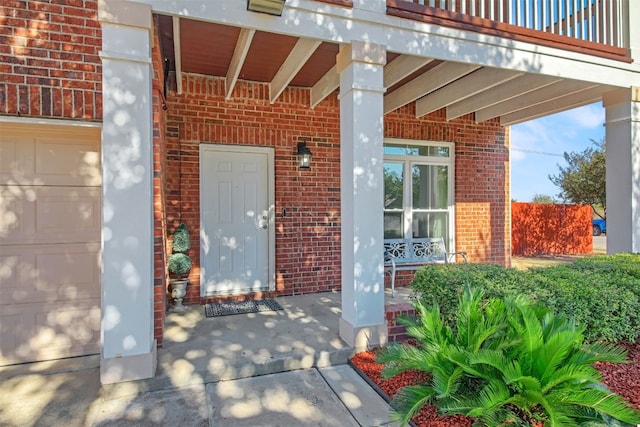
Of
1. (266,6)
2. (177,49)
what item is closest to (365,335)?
(266,6)

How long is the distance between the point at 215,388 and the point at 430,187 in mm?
4640

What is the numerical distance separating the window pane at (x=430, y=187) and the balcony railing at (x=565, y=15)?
2391 mm

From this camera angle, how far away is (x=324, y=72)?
4660 mm

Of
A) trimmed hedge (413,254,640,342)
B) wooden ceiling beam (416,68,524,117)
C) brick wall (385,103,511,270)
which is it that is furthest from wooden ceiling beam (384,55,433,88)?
trimmed hedge (413,254,640,342)

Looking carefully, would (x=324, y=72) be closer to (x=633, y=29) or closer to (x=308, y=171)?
(x=308, y=171)

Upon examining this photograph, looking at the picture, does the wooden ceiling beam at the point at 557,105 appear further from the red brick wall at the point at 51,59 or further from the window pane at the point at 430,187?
the red brick wall at the point at 51,59

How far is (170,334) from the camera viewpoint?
3.65m

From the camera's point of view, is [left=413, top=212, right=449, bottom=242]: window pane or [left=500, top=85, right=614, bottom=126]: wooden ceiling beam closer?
[left=500, top=85, right=614, bottom=126]: wooden ceiling beam

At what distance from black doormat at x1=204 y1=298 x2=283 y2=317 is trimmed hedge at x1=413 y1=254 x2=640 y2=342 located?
1999 mm

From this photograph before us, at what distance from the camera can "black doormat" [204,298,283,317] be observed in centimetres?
443

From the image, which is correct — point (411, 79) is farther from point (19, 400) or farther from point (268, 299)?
point (19, 400)

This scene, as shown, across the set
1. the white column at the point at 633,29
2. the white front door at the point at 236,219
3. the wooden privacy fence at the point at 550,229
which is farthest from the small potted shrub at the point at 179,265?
the wooden privacy fence at the point at 550,229

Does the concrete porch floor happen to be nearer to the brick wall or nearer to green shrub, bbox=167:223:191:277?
green shrub, bbox=167:223:191:277

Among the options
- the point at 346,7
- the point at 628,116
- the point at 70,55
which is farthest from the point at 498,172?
the point at 70,55
